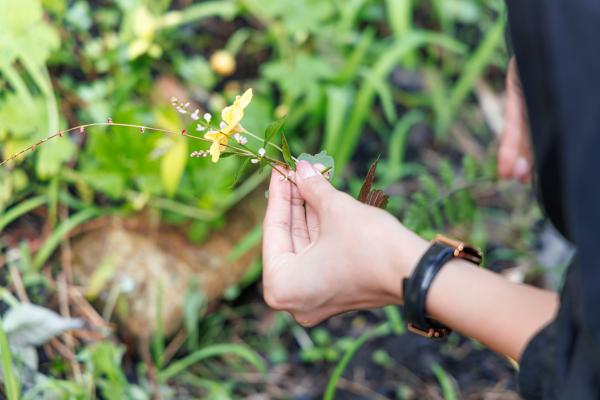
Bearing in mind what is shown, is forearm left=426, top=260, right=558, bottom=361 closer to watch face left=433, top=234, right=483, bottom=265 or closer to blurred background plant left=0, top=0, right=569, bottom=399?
watch face left=433, top=234, right=483, bottom=265

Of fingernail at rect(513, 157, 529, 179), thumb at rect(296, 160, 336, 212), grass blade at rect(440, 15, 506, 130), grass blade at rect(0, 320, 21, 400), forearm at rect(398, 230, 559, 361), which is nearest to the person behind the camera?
forearm at rect(398, 230, 559, 361)

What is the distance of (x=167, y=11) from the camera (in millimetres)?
2271

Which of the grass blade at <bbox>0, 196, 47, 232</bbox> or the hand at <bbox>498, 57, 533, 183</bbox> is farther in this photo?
the grass blade at <bbox>0, 196, 47, 232</bbox>

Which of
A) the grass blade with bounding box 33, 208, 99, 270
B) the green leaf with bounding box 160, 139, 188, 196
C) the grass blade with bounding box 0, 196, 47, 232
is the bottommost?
the grass blade with bounding box 33, 208, 99, 270

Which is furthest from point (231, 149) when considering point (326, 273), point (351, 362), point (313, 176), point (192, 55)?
point (192, 55)

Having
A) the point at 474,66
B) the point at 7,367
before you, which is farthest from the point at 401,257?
the point at 474,66

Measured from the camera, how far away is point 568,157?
0.66 metres

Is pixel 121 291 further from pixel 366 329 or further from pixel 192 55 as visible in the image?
pixel 192 55

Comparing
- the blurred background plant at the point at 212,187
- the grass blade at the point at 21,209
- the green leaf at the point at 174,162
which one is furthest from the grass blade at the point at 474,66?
the grass blade at the point at 21,209

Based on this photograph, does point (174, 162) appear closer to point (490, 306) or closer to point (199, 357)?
point (199, 357)

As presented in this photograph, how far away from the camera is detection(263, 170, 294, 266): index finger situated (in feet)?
3.20

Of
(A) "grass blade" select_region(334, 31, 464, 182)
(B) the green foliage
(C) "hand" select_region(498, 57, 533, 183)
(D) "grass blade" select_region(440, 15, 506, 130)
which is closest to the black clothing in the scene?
(C) "hand" select_region(498, 57, 533, 183)

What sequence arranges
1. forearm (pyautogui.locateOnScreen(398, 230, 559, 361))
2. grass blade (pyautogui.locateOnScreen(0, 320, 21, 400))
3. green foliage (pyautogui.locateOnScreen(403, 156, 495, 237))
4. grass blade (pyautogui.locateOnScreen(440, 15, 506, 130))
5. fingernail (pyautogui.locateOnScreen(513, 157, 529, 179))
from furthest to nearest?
1. grass blade (pyautogui.locateOnScreen(440, 15, 506, 130))
2. green foliage (pyautogui.locateOnScreen(403, 156, 495, 237))
3. grass blade (pyautogui.locateOnScreen(0, 320, 21, 400))
4. fingernail (pyautogui.locateOnScreen(513, 157, 529, 179))
5. forearm (pyautogui.locateOnScreen(398, 230, 559, 361))

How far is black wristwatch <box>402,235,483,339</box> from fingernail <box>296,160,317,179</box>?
0.62 feet
